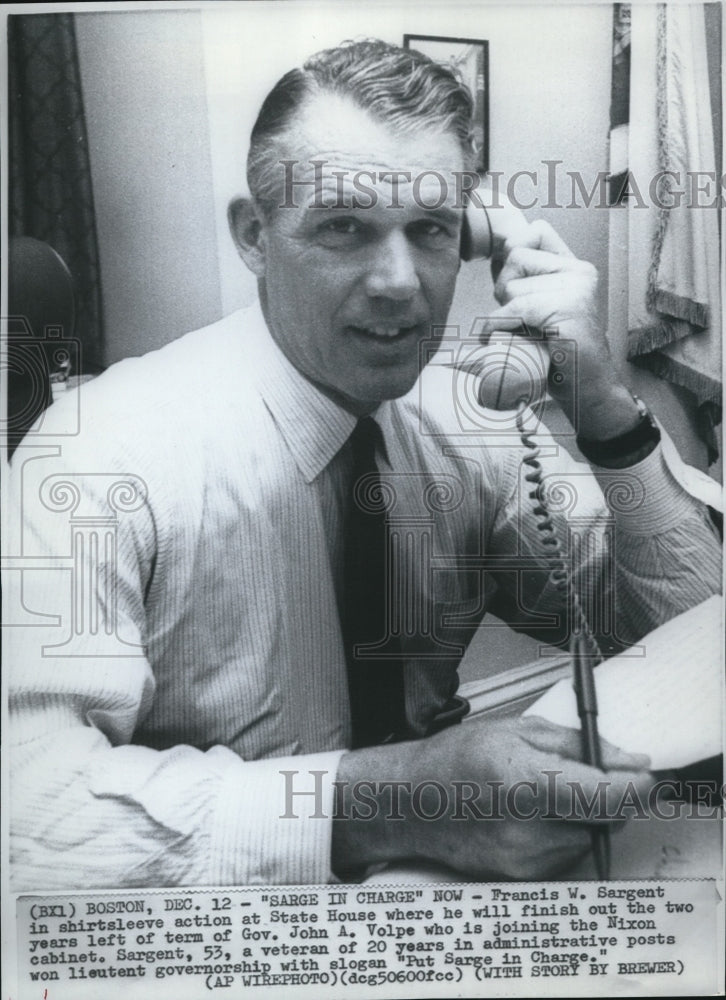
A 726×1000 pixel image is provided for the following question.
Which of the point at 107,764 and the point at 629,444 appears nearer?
the point at 107,764

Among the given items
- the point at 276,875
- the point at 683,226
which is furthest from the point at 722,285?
the point at 276,875

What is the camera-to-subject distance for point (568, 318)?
7.50 ft

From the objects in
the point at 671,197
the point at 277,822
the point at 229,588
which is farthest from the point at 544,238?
the point at 277,822

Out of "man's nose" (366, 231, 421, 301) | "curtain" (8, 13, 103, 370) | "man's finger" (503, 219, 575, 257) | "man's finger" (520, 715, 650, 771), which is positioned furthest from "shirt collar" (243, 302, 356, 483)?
"man's finger" (520, 715, 650, 771)

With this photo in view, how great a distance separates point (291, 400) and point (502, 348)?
0.47 meters

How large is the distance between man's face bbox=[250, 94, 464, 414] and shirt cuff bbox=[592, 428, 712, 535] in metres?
0.53

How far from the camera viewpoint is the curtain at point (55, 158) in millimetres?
2252

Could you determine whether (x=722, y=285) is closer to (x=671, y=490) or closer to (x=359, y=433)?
(x=671, y=490)

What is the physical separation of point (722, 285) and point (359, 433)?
87 cm

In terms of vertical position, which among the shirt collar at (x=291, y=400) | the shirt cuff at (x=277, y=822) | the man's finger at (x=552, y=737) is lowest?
the shirt cuff at (x=277, y=822)

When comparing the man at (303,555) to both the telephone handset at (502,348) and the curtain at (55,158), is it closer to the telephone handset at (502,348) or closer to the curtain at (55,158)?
the telephone handset at (502,348)

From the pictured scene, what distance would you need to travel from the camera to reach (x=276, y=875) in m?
2.22

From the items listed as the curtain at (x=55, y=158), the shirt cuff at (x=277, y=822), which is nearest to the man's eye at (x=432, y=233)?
the curtain at (x=55, y=158)

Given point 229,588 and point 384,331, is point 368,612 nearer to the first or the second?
point 229,588
